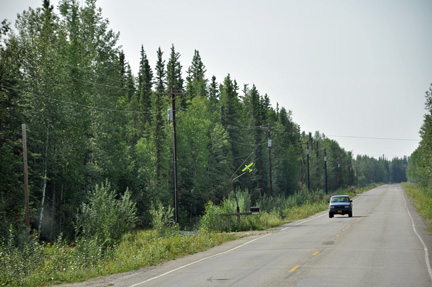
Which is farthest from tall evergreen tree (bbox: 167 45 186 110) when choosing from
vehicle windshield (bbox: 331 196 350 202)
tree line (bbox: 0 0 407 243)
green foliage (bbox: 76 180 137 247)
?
green foliage (bbox: 76 180 137 247)

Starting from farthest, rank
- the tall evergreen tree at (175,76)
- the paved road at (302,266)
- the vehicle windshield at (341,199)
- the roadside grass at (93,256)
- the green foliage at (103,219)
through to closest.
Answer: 1. the tall evergreen tree at (175,76)
2. the vehicle windshield at (341,199)
3. the green foliage at (103,219)
4. the roadside grass at (93,256)
5. the paved road at (302,266)

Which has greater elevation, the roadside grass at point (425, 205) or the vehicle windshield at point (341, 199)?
the vehicle windshield at point (341, 199)

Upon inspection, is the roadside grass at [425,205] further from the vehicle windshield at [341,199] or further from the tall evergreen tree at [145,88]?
the tall evergreen tree at [145,88]

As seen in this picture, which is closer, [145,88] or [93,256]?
[93,256]

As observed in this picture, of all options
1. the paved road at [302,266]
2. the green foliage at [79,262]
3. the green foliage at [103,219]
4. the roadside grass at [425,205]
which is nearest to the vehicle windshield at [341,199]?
the roadside grass at [425,205]

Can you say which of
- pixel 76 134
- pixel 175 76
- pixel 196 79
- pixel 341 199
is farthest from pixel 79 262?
pixel 196 79

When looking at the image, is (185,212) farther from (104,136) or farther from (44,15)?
(44,15)

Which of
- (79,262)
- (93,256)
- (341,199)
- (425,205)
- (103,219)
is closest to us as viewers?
(79,262)

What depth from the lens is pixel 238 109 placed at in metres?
84.1

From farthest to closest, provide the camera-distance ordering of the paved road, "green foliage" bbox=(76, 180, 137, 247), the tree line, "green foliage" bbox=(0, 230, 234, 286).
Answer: the tree line
"green foliage" bbox=(76, 180, 137, 247)
"green foliage" bbox=(0, 230, 234, 286)
the paved road

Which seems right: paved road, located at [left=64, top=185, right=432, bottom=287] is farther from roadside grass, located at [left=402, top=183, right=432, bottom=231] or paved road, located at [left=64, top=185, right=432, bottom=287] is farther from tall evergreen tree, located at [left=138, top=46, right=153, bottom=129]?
tall evergreen tree, located at [left=138, top=46, right=153, bottom=129]

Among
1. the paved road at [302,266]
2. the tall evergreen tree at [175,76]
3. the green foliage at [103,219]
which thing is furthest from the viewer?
the tall evergreen tree at [175,76]

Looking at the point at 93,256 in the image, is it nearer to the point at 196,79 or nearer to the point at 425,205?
the point at 425,205

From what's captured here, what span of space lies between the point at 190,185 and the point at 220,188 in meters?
5.97
